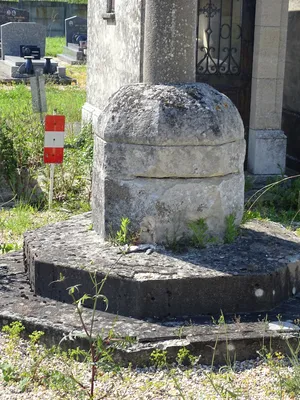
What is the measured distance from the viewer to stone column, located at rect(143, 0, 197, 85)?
15.6ft

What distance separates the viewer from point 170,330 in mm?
4195

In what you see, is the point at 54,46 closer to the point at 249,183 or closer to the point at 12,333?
the point at 249,183

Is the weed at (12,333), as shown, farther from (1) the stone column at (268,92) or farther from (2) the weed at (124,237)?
(1) the stone column at (268,92)

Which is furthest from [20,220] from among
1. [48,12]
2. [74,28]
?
[48,12]

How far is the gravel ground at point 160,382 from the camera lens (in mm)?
3709

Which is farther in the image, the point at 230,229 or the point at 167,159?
the point at 230,229

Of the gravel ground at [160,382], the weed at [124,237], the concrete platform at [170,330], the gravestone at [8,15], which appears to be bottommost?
the gravel ground at [160,382]

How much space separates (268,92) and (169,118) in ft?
13.5

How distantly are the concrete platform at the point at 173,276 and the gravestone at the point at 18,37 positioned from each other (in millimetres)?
16063

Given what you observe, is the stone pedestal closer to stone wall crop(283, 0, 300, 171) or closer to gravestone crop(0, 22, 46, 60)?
stone wall crop(283, 0, 300, 171)

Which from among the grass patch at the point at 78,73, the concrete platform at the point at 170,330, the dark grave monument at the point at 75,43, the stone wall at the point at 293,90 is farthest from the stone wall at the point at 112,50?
the dark grave monument at the point at 75,43

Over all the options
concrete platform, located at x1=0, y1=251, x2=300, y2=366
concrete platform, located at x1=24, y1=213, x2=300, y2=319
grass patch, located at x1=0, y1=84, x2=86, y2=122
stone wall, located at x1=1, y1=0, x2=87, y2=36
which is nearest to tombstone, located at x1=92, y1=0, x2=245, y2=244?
concrete platform, located at x1=24, y1=213, x2=300, y2=319

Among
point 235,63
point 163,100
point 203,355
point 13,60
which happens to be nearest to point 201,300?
point 203,355

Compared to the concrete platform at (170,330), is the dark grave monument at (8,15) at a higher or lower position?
higher
